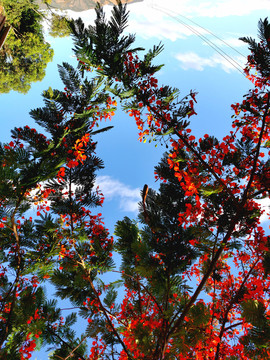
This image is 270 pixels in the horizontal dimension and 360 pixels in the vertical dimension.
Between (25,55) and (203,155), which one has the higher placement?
(25,55)

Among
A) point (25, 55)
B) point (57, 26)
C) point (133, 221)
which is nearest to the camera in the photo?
point (133, 221)

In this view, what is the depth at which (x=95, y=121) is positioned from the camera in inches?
172

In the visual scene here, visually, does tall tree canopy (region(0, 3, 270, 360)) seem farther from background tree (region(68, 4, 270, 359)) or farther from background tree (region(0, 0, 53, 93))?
background tree (region(0, 0, 53, 93))

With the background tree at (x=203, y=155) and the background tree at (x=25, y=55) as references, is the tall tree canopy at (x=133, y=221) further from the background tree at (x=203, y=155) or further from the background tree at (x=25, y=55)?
the background tree at (x=25, y=55)

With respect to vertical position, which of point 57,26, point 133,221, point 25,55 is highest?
point 57,26

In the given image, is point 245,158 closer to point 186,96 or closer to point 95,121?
point 186,96

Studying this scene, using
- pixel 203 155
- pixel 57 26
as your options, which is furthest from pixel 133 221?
pixel 57 26

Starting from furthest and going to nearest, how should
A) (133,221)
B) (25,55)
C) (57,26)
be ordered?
(25,55) → (57,26) → (133,221)

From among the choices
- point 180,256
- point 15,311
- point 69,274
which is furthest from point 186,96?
point 15,311

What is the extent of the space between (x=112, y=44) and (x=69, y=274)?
415 centimetres

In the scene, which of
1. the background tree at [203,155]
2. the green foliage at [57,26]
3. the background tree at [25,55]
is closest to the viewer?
the background tree at [203,155]

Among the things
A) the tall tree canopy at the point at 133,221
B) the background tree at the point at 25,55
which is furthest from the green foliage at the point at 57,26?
the tall tree canopy at the point at 133,221

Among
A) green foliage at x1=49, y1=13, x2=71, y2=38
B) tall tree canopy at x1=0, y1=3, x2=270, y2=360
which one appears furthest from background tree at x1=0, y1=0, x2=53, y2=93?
tall tree canopy at x1=0, y1=3, x2=270, y2=360

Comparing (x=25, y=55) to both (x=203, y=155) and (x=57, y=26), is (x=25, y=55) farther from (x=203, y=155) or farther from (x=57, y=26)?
(x=203, y=155)
